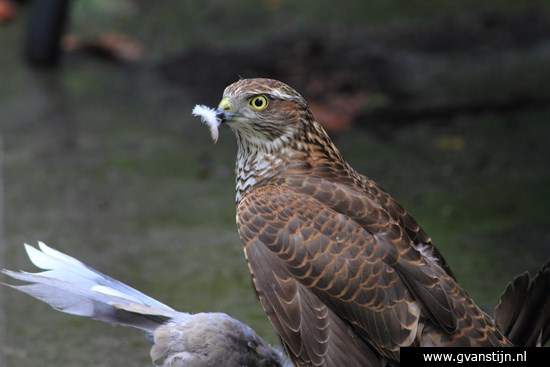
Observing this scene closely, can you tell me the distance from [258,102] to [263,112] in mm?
43

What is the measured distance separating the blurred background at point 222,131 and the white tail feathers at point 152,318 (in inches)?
34.5

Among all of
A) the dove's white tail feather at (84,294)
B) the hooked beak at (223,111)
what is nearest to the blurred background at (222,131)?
the dove's white tail feather at (84,294)

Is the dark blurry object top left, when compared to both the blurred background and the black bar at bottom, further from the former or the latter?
the black bar at bottom

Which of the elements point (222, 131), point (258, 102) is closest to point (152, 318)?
point (258, 102)

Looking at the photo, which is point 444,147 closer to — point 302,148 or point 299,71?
point 299,71

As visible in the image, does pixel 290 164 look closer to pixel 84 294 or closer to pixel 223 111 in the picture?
pixel 223 111

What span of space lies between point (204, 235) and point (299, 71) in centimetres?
242

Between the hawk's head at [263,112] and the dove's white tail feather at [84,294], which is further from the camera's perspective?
the hawk's head at [263,112]

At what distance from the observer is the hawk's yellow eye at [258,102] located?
12.3ft

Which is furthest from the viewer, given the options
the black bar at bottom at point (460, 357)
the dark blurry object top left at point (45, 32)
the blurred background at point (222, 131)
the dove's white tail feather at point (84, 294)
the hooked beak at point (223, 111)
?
the dark blurry object top left at point (45, 32)

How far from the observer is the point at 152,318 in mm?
3713

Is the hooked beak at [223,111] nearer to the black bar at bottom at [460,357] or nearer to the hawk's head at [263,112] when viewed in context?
the hawk's head at [263,112]

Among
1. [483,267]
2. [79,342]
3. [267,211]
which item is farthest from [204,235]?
[267,211]

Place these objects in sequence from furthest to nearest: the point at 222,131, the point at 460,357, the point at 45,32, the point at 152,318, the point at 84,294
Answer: the point at 45,32 → the point at 222,131 → the point at 152,318 → the point at 84,294 → the point at 460,357
